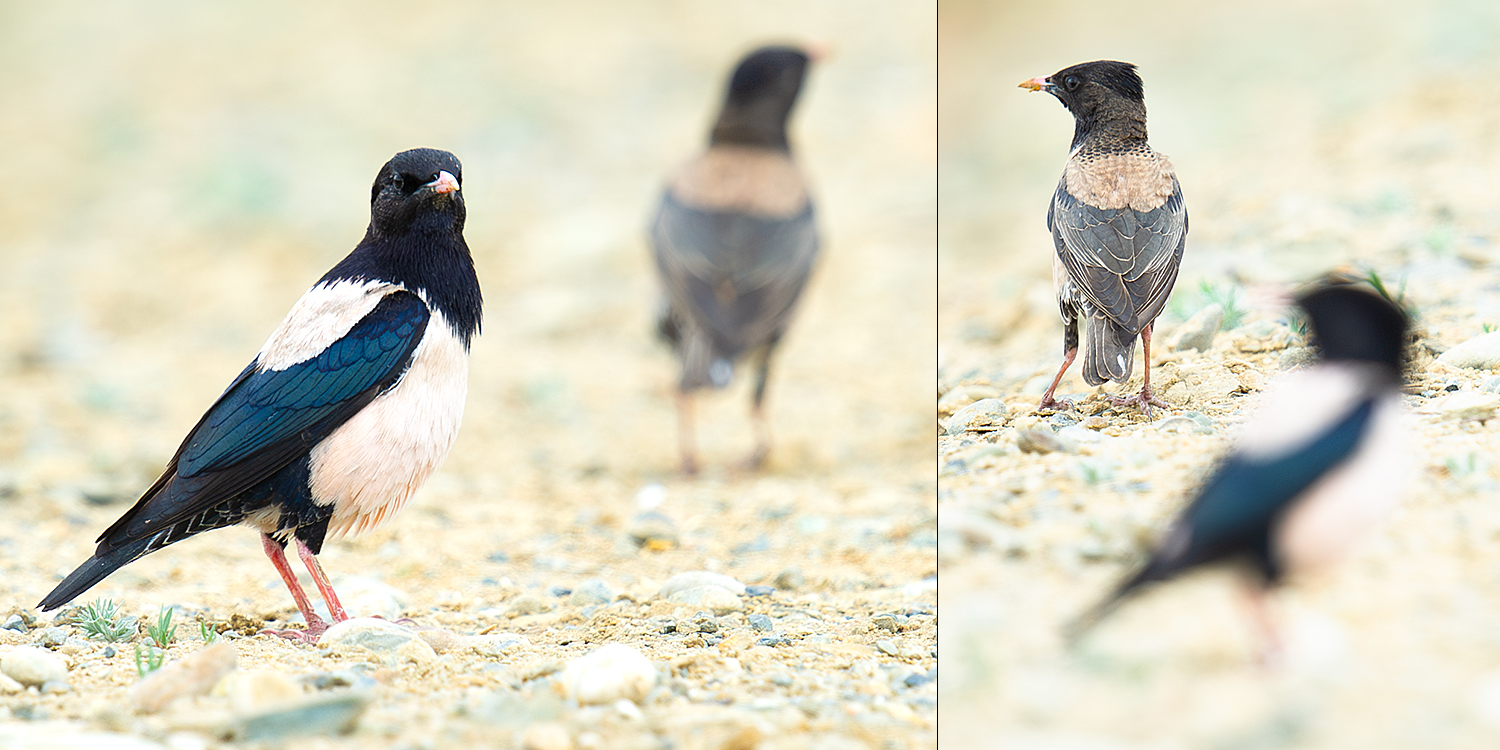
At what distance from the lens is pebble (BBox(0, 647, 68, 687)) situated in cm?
291

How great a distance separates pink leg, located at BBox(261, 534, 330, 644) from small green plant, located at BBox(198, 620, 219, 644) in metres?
0.14

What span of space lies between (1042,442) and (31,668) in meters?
2.51

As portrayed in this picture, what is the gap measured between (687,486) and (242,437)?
2867mm

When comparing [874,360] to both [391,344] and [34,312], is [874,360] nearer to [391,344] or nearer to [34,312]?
[391,344]

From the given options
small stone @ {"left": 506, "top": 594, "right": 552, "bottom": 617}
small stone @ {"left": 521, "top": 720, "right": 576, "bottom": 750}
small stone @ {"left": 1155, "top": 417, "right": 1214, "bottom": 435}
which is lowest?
small stone @ {"left": 506, "top": 594, "right": 552, "bottom": 617}

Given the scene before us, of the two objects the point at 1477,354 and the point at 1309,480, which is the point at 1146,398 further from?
the point at 1477,354

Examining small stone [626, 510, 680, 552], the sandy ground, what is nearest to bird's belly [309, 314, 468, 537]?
the sandy ground

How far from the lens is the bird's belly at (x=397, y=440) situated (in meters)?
3.16

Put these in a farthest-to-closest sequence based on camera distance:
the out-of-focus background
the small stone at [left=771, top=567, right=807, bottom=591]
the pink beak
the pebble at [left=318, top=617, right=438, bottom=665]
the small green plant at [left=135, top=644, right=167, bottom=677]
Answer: the small stone at [left=771, top=567, right=807, bottom=591], the pink beak, the pebble at [left=318, top=617, right=438, bottom=665], the small green plant at [left=135, top=644, right=167, bottom=677], the out-of-focus background

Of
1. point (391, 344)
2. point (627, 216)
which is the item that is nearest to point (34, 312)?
point (627, 216)

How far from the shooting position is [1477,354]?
8.71 ft

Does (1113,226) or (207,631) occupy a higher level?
(1113,226)

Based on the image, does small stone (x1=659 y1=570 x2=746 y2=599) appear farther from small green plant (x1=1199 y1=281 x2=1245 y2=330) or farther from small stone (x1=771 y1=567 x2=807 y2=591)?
small green plant (x1=1199 y1=281 x2=1245 y2=330)

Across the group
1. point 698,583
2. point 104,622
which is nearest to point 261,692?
point 104,622
